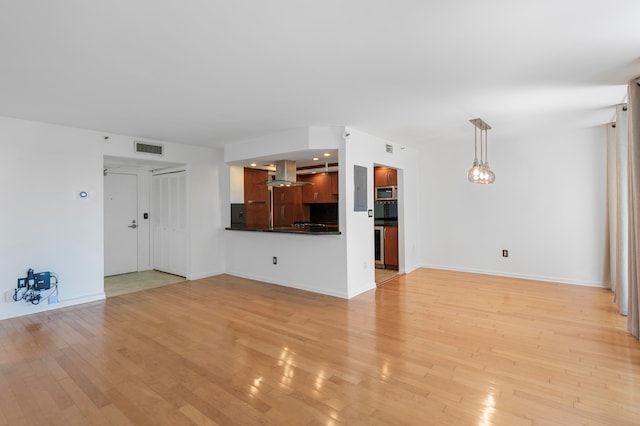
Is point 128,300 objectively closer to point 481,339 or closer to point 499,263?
point 481,339

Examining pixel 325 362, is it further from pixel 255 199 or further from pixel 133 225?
pixel 133 225

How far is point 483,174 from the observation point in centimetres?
453

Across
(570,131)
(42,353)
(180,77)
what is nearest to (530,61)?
(180,77)

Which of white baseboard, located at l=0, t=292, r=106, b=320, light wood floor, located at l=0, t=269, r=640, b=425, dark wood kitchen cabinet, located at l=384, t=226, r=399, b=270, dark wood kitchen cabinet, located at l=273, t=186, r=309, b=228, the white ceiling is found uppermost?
the white ceiling

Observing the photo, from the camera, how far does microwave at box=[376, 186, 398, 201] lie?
6.67 m

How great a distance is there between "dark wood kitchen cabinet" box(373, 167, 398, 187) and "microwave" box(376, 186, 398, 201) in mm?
100

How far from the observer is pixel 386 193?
267 inches

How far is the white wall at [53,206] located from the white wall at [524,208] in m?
5.72

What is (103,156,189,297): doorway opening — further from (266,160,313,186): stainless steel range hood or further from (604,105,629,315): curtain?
(604,105,629,315): curtain

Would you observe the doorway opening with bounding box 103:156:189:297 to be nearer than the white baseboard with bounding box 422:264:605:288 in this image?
No

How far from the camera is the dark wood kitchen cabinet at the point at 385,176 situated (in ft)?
22.0

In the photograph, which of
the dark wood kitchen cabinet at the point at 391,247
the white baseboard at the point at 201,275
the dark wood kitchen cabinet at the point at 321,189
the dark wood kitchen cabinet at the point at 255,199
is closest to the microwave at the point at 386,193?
the dark wood kitchen cabinet at the point at 391,247

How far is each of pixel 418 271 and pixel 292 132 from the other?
3628 millimetres

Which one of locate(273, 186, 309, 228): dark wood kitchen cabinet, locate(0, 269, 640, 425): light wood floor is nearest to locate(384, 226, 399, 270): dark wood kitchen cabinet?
locate(0, 269, 640, 425): light wood floor
